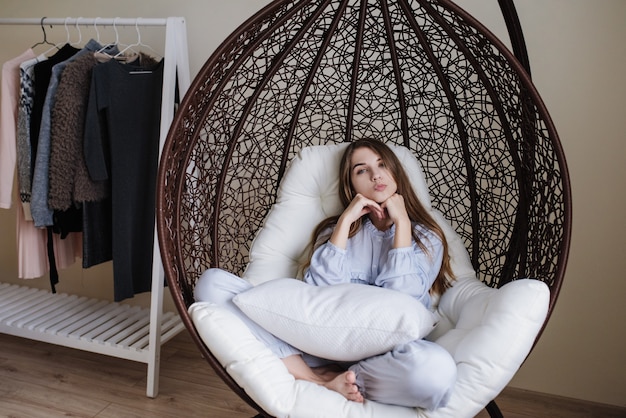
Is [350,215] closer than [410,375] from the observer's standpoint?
No

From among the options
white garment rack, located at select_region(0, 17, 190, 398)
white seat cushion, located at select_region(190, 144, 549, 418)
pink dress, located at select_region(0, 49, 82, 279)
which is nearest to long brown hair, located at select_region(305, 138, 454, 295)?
white seat cushion, located at select_region(190, 144, 549, 418)

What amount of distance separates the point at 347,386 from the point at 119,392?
3.49 feet

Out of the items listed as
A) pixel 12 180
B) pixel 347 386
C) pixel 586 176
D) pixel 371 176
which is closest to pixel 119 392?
pixel 12 180

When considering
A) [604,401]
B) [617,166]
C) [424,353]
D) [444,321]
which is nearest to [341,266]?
[444,321]

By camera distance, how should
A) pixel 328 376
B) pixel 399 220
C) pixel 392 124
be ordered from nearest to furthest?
pixel 328 376, pixel 399 220, pixel 392 124

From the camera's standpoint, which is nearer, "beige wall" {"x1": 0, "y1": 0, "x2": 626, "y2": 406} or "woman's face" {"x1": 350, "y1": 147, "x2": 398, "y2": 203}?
"woman's face" {"x1": 350, "y1": 147, "x2": 398, "y2": 203}

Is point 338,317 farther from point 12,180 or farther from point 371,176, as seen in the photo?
point 12,180

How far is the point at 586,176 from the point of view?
1.79 metres

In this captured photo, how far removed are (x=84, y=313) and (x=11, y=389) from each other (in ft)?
1.24

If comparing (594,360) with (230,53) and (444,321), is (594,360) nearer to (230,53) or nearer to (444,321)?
(444,321)

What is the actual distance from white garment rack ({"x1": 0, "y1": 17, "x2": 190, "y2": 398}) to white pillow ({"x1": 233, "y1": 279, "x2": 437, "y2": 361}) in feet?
2.28

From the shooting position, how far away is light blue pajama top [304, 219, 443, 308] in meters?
1.41

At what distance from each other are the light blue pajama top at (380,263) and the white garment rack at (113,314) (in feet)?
2.15

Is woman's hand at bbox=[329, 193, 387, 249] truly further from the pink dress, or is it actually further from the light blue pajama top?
the pink dress
